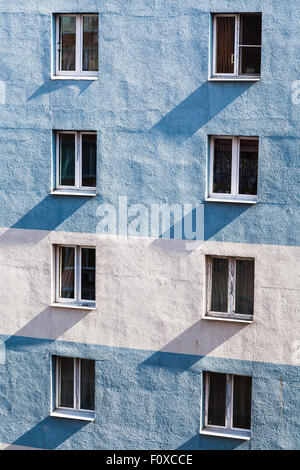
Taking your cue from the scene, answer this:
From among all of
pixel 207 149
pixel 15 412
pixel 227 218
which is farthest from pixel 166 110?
pixel 15 412

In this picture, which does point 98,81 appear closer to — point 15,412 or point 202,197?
point 202,197

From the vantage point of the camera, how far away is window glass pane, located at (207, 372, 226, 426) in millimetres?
22391

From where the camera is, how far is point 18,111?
22.8 m

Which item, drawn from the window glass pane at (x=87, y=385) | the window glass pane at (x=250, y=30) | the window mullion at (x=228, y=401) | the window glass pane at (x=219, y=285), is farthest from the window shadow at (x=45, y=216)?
the window mullion at (x=228, y=401)

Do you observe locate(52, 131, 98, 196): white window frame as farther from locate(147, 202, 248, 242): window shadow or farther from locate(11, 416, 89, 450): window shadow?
locate(11, 416, 89, 450): window shadow

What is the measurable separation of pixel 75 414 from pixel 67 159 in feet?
22.9

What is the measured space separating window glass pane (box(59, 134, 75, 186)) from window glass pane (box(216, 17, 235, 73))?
4.38 m

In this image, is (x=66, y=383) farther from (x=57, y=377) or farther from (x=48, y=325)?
(x=48, y=325)

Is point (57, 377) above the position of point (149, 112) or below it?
below

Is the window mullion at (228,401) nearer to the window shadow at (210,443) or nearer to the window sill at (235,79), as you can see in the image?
the window shadow at (210,443)

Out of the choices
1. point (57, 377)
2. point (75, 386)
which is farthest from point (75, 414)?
point (57, 377)

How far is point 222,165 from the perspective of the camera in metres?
21.8

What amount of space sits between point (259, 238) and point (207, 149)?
2577 millimetres

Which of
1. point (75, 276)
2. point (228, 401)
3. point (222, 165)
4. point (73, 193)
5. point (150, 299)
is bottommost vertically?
point (228, 401)
